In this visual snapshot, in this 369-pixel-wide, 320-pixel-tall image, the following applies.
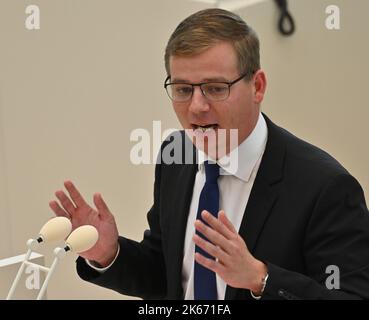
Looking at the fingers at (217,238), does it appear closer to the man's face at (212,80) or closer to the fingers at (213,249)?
the fingers at (213,249)

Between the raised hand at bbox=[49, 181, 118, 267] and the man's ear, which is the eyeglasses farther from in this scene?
the raised hand at bbox=[49, 181, 118, 267]

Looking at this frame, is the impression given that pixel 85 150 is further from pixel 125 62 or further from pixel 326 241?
pixel 326 241

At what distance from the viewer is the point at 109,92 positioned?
2.51 metres

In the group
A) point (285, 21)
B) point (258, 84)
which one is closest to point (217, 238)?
point (258, 84)

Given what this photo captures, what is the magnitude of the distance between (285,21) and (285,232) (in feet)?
5.86

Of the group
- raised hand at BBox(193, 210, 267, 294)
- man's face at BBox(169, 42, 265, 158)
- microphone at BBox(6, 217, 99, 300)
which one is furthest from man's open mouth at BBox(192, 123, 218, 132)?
microphone at BBox(6, 217, 99, 300)

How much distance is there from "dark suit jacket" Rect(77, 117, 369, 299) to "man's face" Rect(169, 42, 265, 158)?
5.7 inches

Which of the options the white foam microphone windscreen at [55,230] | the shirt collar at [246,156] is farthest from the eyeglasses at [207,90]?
the white foam microphone windscreen at [55,230]

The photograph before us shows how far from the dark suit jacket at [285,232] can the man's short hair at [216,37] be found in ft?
0.64

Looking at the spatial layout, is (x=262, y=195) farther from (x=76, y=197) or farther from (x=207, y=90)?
(x=76, y=197)

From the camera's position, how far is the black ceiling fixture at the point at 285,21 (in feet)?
9.22

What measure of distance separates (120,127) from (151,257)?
1.08m
